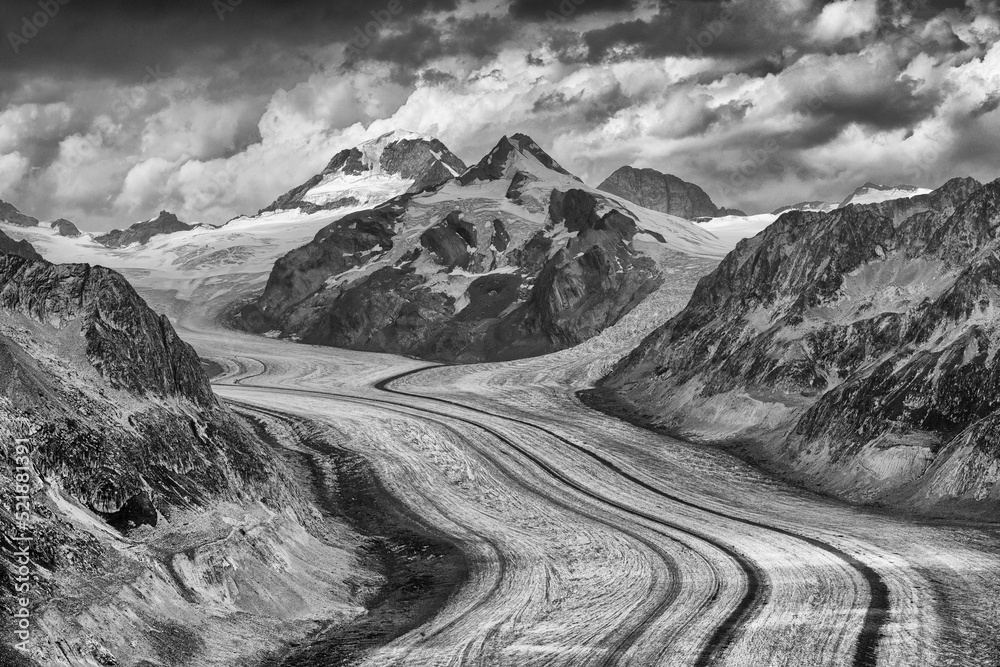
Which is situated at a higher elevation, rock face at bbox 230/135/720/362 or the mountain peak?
the mountain peak

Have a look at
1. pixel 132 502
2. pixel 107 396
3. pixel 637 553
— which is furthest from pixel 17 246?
pixel 637 553

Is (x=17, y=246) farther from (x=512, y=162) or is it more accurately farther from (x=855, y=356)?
(x=855, y=356)

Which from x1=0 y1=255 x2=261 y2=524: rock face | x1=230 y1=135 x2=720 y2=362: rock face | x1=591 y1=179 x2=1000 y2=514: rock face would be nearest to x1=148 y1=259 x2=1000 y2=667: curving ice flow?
x1=591 y1=179 x2=1000 y2=514: rock face

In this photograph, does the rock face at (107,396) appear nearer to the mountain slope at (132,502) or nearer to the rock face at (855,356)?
the mountain slope at (132,502)

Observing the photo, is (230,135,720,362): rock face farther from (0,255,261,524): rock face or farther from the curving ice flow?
(0,255,261,524): rock face

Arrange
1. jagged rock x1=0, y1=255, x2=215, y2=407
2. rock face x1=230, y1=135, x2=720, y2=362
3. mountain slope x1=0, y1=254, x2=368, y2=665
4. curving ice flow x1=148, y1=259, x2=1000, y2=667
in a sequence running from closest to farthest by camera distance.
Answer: mountain slope x1=0, y1=254, x2=368, y2=665, curving ice flow x1=148, y1=259, x2=1000, y2=667, jagged rock x1=0, y1=255, x2=215, y2=407, rock face x1=230, y1=135, x2=720, y2=362

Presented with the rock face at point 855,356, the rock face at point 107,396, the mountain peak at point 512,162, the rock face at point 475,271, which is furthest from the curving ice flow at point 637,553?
the mountain peak at point 512,162
